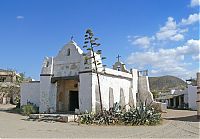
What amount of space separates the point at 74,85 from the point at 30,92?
190 inches

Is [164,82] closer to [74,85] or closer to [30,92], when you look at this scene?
[74,85]

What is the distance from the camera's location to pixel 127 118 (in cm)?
1706

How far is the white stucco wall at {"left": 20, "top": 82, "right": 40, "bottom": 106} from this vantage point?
2690cm

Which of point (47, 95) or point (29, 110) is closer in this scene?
point (29, 110)

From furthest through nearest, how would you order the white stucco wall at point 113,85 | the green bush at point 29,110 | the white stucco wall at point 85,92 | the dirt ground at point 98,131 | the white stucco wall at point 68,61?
the green bush at point 29,110, the white stucco wall at point 68,61, the white stucco wall at point 113,85, the white stucco wall at point 85,92, the dirt ground at point 98,131

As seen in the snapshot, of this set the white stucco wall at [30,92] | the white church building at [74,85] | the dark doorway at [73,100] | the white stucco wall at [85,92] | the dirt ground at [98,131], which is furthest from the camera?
the white stucco wall at [30,92]

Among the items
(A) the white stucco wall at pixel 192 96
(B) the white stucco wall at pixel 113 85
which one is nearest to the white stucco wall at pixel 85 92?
(B) the white stucco wall at pixel 113 85

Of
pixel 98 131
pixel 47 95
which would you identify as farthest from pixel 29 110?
pixel 98 131

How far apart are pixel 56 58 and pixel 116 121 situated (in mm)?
9536

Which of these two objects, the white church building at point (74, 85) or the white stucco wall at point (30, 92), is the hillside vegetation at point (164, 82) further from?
the white stucco wall at point (30, 92)

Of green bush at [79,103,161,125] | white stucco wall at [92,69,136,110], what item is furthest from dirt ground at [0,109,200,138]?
white stucco wall at [92,69,136,110]

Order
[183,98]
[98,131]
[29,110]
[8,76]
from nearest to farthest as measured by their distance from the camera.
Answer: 1. [98,131]
2. [29,110]
3. [183,98]
4. [8,76]

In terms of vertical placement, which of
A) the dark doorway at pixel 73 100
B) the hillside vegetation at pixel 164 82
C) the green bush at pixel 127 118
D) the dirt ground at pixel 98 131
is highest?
the hillside vegetation at pixel 164 82

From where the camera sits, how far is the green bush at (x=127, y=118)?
1678 centimetres
